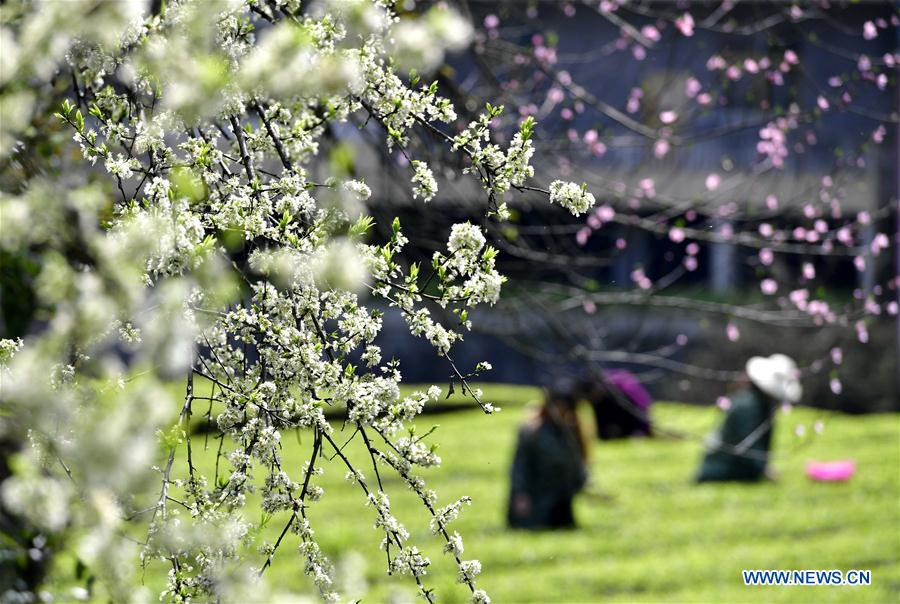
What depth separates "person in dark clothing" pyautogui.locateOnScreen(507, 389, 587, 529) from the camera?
9.41m

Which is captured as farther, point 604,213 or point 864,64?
point 604,213

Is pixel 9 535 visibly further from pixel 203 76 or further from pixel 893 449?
pixel 893 449

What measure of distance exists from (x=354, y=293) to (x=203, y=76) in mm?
880

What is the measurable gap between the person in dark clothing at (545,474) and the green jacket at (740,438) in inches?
75.8

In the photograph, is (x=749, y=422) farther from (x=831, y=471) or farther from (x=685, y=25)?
(x=685, y=25)

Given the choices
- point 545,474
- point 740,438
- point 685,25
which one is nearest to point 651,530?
point 545,474

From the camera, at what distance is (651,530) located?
9242 mm

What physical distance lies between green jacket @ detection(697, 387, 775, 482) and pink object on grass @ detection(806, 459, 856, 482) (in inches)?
18.9

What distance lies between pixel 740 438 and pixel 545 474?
2444 millimetres

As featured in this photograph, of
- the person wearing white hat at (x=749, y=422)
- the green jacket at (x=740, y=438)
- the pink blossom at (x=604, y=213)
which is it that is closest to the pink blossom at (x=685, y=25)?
the pink blossom at (x=604, y=213)

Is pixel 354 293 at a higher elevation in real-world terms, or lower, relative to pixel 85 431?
higher

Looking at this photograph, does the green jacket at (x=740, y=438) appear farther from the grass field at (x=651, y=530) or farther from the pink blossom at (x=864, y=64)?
the pink blossom at (x=864, y=64)

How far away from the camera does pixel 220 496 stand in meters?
2.74

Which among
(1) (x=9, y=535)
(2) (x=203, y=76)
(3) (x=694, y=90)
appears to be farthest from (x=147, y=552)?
(3) (x=694, y=90)
